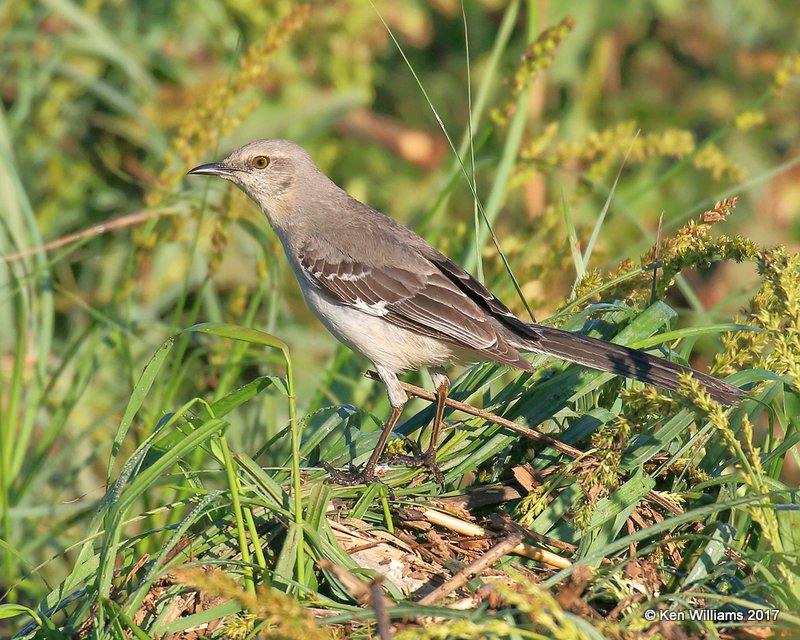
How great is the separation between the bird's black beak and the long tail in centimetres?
242

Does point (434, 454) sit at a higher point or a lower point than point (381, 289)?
lower

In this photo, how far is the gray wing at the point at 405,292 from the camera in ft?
15.9

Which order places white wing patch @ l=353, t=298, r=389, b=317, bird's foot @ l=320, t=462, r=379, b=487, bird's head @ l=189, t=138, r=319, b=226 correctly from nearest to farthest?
bird's foot @ l=320, t=462, r=379, b=487 < white wing patch @ l=353, t=298, r=389, b=317 < bird's head @ l=189, t=138, r=319, b=226

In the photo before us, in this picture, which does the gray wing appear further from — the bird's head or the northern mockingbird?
the bird's head

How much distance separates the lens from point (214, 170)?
5.66 meters

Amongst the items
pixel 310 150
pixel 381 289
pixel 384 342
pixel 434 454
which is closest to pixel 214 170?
Result: pixel 381 289

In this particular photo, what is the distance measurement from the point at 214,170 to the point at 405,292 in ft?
4.52

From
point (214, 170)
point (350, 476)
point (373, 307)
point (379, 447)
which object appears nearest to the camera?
point (350, 476)

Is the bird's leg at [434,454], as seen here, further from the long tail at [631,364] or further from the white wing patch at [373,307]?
the white wing patch at [373,307]

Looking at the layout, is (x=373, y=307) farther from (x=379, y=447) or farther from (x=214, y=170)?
(x=214, y=170)

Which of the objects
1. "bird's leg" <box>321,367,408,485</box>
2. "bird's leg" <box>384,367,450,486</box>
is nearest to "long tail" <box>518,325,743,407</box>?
"bird's leg" <box>384,367,450,486</box>

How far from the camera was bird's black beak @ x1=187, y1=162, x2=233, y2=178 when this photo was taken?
5.56 meters

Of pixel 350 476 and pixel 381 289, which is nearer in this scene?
pixel 350 476

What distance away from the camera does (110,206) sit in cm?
818
